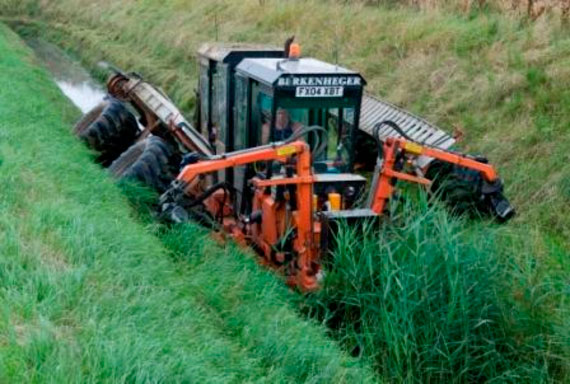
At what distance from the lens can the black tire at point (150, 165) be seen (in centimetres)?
1038

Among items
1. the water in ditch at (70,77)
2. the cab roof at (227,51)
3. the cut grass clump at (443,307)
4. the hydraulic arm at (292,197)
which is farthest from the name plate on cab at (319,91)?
the water in ditch at (70,77)

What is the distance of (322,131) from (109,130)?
18.0 ft

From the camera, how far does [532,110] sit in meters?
12.4

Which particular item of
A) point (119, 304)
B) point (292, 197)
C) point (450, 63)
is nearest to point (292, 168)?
point (292, 197)

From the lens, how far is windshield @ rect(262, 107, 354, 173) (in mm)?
8938

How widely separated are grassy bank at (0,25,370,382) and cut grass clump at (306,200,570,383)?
52 centimetres

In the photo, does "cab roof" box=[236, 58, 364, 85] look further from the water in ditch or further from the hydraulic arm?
the water in ditch

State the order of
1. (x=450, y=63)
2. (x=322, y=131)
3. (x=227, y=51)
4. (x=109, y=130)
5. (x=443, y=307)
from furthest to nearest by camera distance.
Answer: (x=450, y=63), (x=109, y=130), (x=227, y=51), (x=322, y=131), (x=443, y=307)

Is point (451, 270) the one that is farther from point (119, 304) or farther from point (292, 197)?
point (119, 304)

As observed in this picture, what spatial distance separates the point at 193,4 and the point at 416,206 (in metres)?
19.9

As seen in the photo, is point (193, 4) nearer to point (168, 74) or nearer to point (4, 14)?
point (168, 74)

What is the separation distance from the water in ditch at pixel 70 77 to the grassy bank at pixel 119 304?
40.2 ft

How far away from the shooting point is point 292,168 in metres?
8.22

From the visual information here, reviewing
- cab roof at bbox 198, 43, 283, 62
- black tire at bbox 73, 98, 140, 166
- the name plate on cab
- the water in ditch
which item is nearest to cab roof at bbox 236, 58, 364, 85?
the name plate on cab
